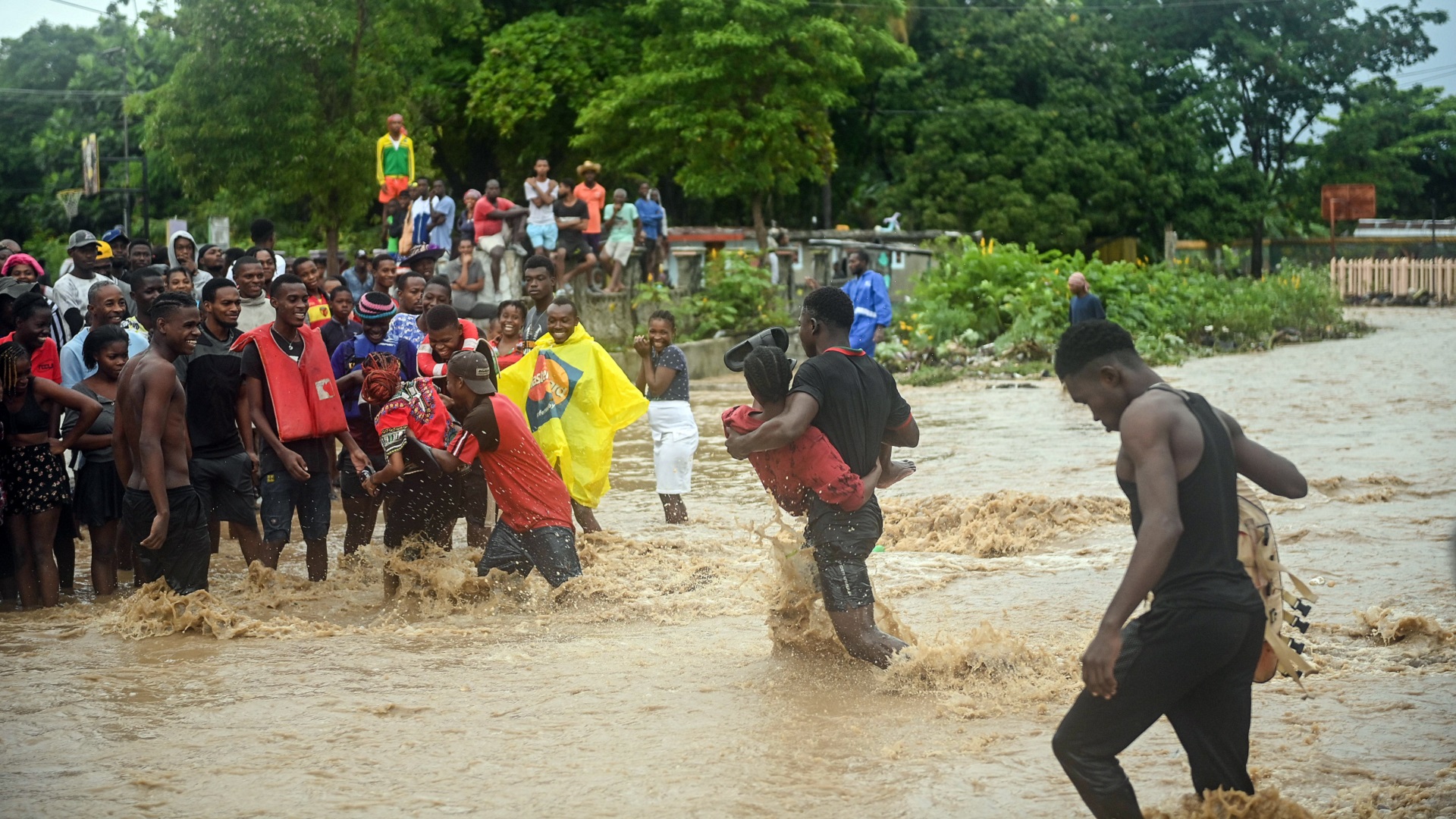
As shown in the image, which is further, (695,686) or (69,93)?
(69,93)

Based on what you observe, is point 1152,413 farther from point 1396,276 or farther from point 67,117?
point 67,117

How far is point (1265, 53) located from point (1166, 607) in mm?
44782

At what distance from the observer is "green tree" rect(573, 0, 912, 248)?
3038cm

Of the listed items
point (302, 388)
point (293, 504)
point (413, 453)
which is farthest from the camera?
point (293, 504)

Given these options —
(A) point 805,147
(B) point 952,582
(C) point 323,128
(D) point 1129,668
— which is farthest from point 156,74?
(D) point 1129,668

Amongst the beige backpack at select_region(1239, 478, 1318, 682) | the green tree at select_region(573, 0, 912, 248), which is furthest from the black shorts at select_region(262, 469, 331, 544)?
the green tree at select_region(573, 0, 912, 248)

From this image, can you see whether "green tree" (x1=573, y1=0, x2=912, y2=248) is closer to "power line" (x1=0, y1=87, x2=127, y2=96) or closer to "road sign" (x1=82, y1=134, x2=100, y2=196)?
"road sign" (x1=82, y1=134, x2=100, y2=196)

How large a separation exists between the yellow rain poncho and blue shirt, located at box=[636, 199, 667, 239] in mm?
13772

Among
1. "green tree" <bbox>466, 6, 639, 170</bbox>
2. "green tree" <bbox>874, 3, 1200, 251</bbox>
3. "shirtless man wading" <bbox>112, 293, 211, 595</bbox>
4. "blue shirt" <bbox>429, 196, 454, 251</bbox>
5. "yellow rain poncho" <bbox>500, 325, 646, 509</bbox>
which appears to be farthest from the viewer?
"green tree" <bbox>874, 3, 1200, 251</bbox>

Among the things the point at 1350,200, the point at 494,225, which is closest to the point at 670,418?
the point at 494,225

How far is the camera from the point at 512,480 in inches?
288

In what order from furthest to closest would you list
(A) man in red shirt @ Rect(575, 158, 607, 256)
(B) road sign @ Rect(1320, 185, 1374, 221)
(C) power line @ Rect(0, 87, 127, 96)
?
(B) road sign @ Rect(1320, 185, 1374, 221) → (C) power line @ Rect(0, 87, 127, 96) → (A) man in red shirt @ Rect(575, 158, 607, 256)

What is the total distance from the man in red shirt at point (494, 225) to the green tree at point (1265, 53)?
98.6ft

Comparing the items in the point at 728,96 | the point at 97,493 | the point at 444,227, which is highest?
the point at 728,96
